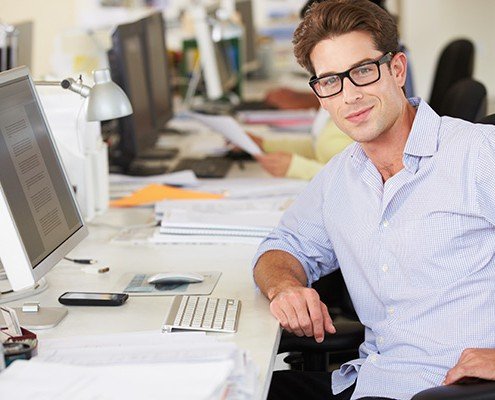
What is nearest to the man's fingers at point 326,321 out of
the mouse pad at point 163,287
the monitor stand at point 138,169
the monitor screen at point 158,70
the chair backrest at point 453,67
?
the mouse pad at point 163,287

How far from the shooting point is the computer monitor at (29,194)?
168cm

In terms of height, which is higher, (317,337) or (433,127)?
(433,127)

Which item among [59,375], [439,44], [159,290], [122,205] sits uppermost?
[59,375]

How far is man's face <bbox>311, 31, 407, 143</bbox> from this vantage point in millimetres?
1868

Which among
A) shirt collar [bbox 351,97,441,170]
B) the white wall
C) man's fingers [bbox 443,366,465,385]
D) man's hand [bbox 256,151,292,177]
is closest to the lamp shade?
shirt collar [bbox 351,97,441,170]

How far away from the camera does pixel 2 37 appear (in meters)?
3.58

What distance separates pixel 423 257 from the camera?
5.91 feet

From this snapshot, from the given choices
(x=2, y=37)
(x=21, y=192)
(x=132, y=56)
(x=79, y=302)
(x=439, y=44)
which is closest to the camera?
(x=21, y=192)

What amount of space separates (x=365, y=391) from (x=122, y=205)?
1.22 meters

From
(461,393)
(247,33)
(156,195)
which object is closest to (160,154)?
(156,195)

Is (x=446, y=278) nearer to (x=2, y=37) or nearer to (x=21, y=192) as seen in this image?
(x=21, y=192)

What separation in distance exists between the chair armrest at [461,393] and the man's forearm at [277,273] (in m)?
0.46

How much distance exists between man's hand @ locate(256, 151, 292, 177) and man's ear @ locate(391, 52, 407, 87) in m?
1.18

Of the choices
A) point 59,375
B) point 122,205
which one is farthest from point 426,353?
point 122,205
